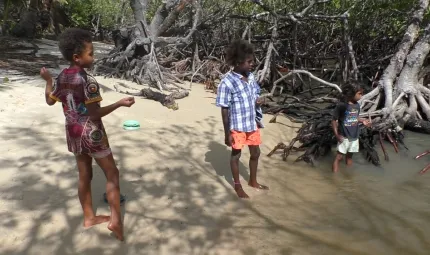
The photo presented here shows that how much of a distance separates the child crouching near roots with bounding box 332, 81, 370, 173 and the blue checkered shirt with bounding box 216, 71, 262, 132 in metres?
1.32

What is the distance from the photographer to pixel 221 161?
13.5 feet

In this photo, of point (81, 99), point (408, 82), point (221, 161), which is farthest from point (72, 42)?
point (408, 82)

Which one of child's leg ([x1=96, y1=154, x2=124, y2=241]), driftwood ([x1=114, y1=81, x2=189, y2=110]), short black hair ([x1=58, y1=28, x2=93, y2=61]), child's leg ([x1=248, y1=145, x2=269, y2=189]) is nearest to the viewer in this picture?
short black hair ([x1=58, y1=28, x2=93, y2=61])

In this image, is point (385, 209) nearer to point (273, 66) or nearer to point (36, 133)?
point (36, 133)

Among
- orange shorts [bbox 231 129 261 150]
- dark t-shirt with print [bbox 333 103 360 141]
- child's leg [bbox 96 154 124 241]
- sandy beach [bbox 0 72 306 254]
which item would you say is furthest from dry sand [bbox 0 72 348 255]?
dark t-shirt with print [bbox 333 103 360 141]

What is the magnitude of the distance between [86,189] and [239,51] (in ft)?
5.00

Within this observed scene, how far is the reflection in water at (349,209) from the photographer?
2721 mm

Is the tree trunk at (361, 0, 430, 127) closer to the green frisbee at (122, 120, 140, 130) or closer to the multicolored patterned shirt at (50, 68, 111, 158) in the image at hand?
the green frisbee at (122, 120, 140, 130)

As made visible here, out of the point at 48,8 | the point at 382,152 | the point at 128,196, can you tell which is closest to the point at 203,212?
the point at 128,196

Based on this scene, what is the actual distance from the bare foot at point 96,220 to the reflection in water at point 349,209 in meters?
1.04

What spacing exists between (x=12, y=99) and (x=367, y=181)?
451 centimetres

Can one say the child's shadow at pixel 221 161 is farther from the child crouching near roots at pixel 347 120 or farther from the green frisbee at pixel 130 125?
the child crouching near roots at pixel 347 120

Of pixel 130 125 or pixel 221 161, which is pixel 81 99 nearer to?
pixel 221 161

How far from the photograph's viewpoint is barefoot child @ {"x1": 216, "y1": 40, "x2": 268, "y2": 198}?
3.03m
